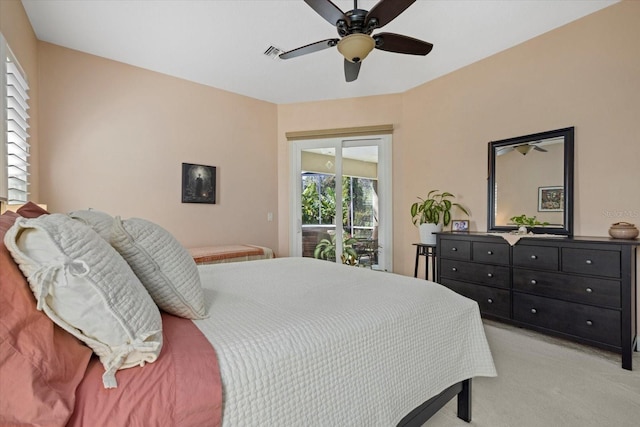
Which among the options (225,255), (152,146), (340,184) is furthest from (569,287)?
(152,146)

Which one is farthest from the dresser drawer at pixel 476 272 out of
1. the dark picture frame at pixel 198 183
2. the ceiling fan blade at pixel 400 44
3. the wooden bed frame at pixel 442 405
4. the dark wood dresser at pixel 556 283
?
the dark picture frame at pixel 198 183

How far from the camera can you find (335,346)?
98 centimetres

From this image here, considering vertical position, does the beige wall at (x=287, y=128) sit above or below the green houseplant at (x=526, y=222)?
above

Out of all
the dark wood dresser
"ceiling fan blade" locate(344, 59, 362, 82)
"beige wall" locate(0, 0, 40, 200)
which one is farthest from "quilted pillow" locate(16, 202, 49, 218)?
the dark wood dresser

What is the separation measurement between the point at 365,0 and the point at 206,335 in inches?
99.9

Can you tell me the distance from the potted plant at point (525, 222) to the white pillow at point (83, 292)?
10.1ft

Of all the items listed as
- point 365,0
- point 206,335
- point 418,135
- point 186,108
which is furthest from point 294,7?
point 206,335

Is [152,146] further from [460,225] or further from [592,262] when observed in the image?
[592,262]

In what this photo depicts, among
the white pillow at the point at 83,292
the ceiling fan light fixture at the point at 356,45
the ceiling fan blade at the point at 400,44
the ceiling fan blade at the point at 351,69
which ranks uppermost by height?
the ceiling fan blade at the point at 400,44

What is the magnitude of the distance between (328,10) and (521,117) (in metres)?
2.28

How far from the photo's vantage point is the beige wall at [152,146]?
2.96 meters

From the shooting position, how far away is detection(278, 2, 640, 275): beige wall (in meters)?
2.42

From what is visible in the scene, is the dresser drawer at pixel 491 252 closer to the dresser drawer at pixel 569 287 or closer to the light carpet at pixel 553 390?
the dresser drawer at pixel 569 287

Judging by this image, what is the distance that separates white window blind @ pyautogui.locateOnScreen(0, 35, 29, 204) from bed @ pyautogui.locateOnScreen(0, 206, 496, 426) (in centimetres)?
166
